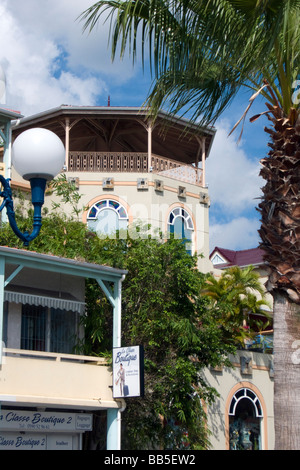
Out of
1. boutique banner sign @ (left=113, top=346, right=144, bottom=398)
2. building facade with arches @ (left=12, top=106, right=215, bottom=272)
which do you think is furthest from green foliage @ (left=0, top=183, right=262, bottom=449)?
building facade with arches @ (left=12, top=106, right=215, bottom=272)

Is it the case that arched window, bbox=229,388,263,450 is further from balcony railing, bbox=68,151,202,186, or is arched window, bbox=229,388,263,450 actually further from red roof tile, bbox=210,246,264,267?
red roof tile, bbox=210,246,264,267

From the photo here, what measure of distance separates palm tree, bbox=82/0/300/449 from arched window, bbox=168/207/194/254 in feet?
45.8

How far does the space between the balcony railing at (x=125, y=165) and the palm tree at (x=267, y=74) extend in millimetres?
14192

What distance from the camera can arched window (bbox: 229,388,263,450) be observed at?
2303 cm


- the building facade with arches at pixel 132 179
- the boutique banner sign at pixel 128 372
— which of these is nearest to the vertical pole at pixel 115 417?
the boutique banner sign at pixel 128 372

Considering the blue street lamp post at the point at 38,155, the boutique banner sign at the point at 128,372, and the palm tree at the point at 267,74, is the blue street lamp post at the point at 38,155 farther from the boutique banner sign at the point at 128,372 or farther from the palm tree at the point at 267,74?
the boutique banner sign at the point at 128,372

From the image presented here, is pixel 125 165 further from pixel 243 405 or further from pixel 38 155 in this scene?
pixel 38 155

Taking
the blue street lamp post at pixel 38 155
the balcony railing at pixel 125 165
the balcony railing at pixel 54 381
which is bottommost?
the balcony railing at pixel 54 381

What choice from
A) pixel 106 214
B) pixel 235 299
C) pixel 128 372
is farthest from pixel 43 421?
pixel 106 214

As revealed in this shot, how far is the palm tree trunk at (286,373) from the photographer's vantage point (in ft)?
34.5

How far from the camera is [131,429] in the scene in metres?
18.3
